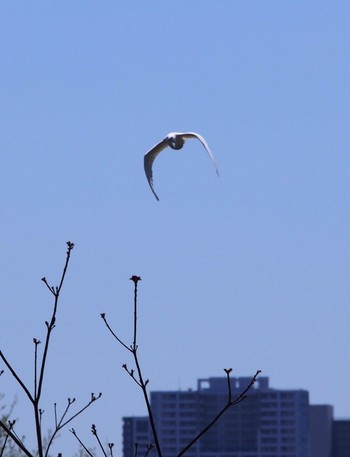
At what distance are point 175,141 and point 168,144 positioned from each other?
0.28m

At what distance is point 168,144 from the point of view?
7574 mm

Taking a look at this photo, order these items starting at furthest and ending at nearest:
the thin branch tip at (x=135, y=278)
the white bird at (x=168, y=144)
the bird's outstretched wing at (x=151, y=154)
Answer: the bird's outstretched wing at (x=151, y=154) → the white bird at (x=168, y=144) → the thin branch tip at (x=135, y=278)

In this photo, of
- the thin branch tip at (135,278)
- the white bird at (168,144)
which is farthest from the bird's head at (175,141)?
the thin branch tip at (135,278)

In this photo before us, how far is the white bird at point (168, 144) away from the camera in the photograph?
710 centimetres

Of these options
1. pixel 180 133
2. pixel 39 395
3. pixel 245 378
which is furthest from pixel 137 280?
pixel 245 378

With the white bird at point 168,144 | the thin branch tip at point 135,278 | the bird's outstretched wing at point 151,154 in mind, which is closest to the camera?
the thin branch tip at point 135,278

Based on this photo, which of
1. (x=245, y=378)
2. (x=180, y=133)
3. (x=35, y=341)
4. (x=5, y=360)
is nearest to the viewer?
(x=5, y=360)

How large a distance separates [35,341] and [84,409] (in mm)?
348

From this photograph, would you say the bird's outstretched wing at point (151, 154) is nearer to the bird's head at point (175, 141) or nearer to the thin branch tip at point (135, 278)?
the bird's head at point (175, 141)

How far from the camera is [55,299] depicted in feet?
19.9

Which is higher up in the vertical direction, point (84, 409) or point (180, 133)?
point (180, 133)

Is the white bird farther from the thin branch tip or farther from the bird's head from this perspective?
the thin branch tip

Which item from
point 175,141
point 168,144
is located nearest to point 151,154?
point 168,144

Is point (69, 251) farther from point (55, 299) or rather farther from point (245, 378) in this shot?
point (245, 378)
